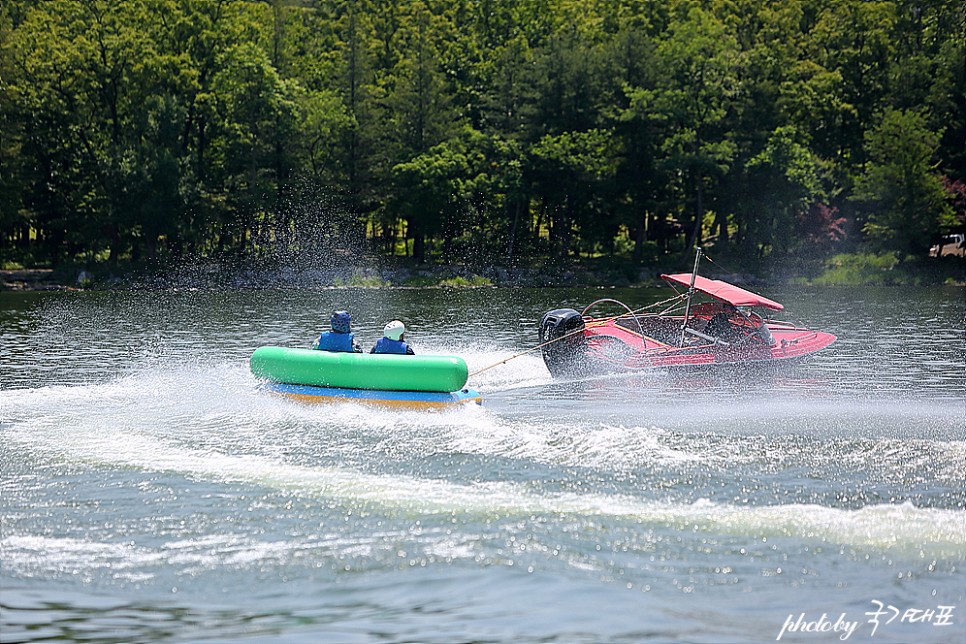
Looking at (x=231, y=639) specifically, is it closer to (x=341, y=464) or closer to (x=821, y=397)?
(x=341, y=464)

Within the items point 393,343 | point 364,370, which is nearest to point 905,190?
point 393,343

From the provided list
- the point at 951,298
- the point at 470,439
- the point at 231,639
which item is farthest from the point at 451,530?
the point at 951,298

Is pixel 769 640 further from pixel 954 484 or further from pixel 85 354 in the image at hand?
pixel 85 354

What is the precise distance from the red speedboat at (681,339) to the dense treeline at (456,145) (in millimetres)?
36660

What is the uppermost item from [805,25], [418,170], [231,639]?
[805,25]

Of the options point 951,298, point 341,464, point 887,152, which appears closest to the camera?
point 341,464

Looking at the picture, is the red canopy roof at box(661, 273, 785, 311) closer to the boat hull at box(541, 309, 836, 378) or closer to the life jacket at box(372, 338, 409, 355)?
the boat hull at box(541, 309, 836, 378)

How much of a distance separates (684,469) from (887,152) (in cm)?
5058

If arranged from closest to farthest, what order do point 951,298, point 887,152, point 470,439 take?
point 470,439 → point 951,298 → point 887,152

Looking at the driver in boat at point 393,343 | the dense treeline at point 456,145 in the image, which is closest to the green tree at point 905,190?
the dense treeline at point 456,145

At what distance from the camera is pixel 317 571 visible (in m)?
9.92

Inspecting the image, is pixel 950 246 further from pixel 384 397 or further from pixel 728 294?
pixel 384 397

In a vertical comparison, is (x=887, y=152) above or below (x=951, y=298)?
above

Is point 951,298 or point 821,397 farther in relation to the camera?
point 951,298
